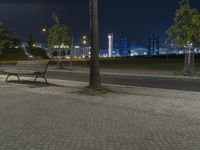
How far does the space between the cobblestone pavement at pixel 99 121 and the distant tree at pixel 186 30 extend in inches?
511

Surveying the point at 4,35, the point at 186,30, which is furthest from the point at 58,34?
the point at 186,30

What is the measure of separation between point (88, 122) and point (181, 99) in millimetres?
4563

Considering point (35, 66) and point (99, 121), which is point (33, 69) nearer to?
point (35, 66)

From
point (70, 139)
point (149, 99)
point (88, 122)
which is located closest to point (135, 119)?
point (88, 122)

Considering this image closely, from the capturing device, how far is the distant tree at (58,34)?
125 ft

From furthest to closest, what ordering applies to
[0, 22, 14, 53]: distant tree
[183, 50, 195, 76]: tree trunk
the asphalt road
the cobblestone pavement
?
[0, 22, 14, 53]: distant tree → [183, 50, 195, 76]: tree trunk → the asphalt road → the cobblestone pavement

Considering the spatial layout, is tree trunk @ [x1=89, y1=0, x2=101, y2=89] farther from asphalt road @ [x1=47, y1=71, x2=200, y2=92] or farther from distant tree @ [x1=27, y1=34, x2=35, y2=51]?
distant tree @ [x1=27, y1=34, x2=35, y2=51]

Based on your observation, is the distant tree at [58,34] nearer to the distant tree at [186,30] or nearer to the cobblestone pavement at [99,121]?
the distant tree at [186,30]

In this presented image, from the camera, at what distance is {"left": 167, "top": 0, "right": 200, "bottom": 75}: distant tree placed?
26141mm

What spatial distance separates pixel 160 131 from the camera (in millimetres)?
8078

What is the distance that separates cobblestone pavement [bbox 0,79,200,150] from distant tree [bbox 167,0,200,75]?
12980 millimetres

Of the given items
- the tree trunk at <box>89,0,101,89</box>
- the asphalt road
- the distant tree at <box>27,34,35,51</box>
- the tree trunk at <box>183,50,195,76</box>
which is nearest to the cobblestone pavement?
the tree trunk at <box>89,0,101,89</box>

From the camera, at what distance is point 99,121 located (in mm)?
9102

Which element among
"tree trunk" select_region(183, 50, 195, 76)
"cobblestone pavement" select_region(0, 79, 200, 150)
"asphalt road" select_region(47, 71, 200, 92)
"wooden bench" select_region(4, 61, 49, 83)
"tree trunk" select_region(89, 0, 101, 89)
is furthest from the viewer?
"tree trunk" select_region(183, 50, 195, 76)
